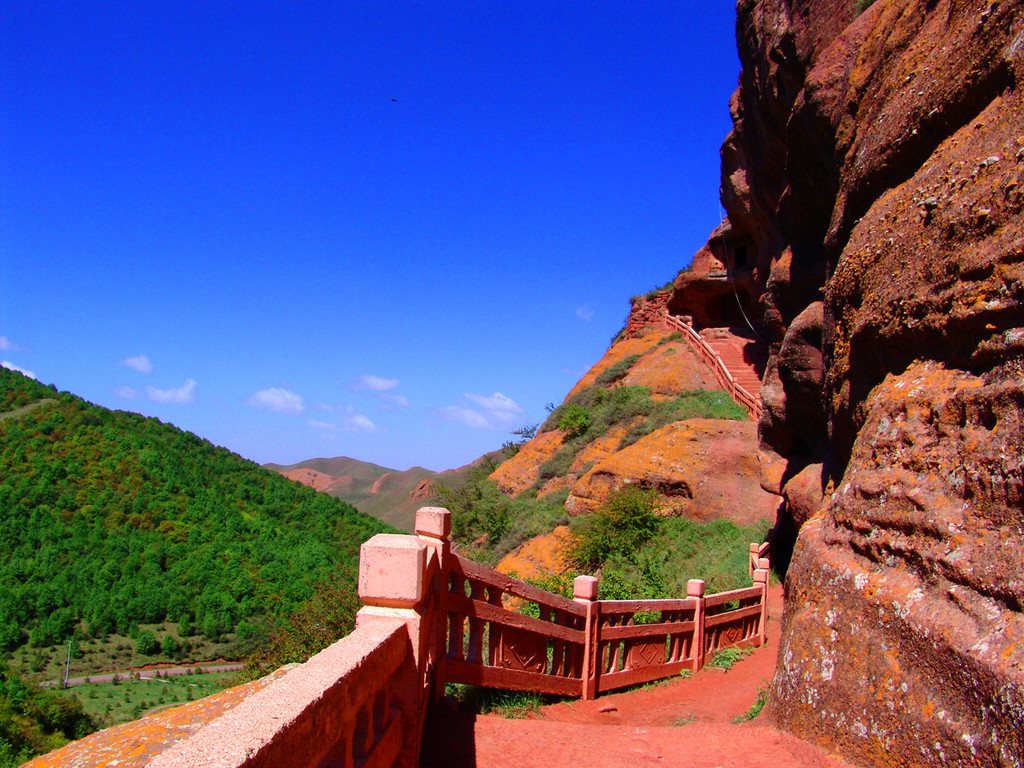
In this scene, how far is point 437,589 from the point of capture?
5.31 metres

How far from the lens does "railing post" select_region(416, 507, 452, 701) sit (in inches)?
205

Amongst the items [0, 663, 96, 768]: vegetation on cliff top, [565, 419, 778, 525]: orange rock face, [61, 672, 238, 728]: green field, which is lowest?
[61, 672, 238, 728]: green field

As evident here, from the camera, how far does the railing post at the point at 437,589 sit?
17.1 feet

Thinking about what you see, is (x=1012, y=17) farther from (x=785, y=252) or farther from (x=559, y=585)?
(x=559, y=585)

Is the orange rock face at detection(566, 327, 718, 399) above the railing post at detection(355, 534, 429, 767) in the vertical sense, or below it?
above

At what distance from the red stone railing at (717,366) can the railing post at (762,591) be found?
25.9ft

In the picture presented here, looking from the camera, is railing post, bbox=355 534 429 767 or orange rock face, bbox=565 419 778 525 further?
orange rock face, bbox=565 419 778 525

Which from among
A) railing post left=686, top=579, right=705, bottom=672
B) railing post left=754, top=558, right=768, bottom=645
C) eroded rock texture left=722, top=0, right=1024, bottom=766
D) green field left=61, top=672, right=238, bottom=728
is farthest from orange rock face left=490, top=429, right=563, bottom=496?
eroded rock texture left=722, top=0, right=1024, bottom=766

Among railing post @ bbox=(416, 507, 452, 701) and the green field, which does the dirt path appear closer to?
the green field

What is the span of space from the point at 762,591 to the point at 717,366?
14.9 m

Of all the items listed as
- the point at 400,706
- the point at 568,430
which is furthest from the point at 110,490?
the point at 400,706

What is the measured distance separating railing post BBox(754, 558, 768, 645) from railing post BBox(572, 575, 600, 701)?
4657 mm

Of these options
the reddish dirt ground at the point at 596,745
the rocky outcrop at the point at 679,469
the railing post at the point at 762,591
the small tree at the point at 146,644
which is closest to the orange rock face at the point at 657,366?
the rocky outcrop at the point at 679,469

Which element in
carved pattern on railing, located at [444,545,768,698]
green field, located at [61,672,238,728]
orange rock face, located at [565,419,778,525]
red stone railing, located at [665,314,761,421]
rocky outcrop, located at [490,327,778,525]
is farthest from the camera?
green field, located at [61,672,238,728]
